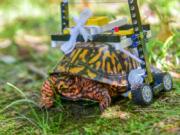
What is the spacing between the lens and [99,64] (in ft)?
9.63

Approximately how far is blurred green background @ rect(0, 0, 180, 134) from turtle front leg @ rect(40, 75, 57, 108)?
69 millimetres

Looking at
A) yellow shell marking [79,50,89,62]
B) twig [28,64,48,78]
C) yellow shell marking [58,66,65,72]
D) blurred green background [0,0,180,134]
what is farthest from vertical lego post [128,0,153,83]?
twig [28,64,48,78]

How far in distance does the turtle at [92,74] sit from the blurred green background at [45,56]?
0.11 metres

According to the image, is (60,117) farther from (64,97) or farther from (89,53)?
(89,53)

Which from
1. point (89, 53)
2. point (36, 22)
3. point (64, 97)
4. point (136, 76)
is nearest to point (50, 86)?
point (64, 97)

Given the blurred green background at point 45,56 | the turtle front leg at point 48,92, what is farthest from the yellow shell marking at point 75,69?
the blurred green background at point 45,56

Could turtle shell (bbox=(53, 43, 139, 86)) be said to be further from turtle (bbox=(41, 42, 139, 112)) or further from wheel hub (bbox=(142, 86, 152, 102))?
wheel hub (bbox=(142, 86, 152, 102))

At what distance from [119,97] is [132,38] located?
1.49ft

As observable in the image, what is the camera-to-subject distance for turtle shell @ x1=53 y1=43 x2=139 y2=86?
2.89 metres

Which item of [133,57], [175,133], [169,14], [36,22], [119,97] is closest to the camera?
[175,133]

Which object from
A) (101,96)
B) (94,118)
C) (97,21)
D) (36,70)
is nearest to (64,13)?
(97,21)

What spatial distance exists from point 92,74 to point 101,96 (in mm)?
141

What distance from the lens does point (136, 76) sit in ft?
9.64

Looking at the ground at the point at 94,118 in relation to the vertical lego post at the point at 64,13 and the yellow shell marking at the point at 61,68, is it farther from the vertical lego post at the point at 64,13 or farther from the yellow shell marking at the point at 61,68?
the vertical lego post at the point at 64,13
